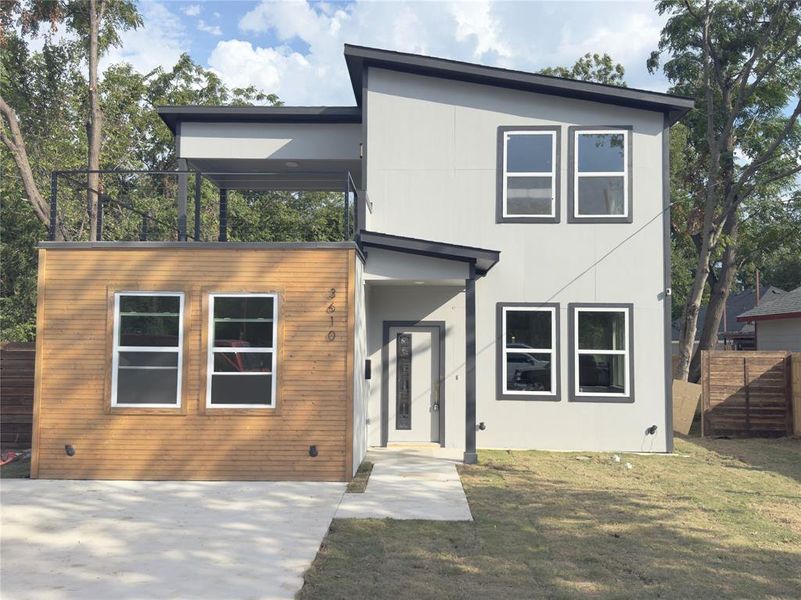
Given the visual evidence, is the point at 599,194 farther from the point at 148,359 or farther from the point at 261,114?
the point at 148,359

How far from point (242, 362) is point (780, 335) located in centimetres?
1753

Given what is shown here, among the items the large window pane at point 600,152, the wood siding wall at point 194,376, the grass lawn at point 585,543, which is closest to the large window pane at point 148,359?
the wood siding wall at point 194,376

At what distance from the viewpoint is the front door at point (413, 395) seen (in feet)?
36.6

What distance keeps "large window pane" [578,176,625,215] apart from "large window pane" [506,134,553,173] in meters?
0.77

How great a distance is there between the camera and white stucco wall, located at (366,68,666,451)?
11086 mm

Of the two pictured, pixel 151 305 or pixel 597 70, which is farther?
pixel 597 70

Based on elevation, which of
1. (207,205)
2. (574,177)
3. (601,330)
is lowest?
(601,330)

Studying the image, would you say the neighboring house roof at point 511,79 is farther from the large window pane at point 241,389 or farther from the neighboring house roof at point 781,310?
the neighboring house roof at point 781,310

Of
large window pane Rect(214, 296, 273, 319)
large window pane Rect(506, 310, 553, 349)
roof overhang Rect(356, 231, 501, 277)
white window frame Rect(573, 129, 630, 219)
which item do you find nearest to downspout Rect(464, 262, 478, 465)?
roof overhang Rect(356, 231, 501, 277)

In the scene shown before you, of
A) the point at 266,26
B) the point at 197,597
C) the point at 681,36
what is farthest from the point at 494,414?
the point at 681,36

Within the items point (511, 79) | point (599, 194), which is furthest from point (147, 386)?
point (599, 194)

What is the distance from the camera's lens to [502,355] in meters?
11.2

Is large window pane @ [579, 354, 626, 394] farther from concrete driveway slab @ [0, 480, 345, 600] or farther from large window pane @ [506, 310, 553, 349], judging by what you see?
concrete driveway slab @ [0, 480, 345, 600]

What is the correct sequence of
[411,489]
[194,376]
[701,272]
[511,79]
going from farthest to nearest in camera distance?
[701,272] < [511,79] < [194,376] < [411,489]
